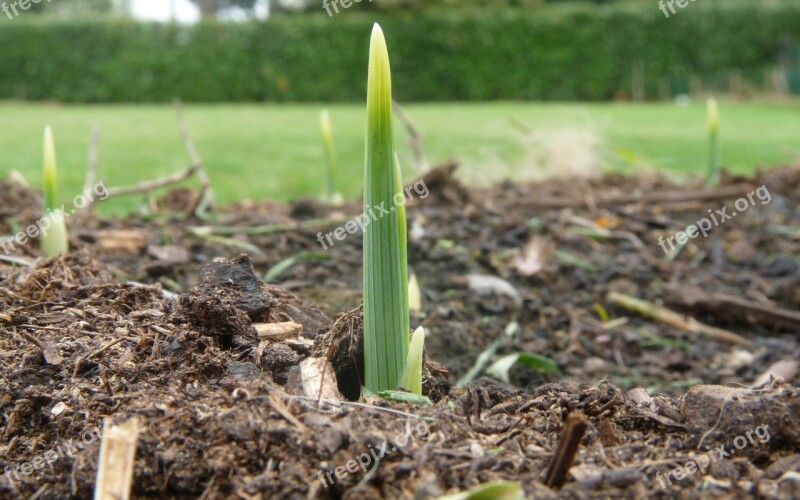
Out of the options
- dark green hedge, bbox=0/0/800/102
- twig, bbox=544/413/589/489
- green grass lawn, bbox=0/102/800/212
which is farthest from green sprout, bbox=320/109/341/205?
dark green hedge, bbox=0/0/800/102

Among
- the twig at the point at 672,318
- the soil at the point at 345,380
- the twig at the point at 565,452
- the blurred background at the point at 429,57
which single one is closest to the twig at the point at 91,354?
the soil at the point at 345,380

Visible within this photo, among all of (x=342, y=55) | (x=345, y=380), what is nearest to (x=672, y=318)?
(x=345, y=380)

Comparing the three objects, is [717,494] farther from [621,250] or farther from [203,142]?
[203,142]

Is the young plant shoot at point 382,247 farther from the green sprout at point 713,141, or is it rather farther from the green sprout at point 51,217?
the green sprout at point 713,141

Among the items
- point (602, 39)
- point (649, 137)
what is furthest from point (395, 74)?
point (649, 137)

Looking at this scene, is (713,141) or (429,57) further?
(429,57)

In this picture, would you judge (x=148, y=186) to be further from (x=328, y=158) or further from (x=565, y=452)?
(x=565, y=452)
